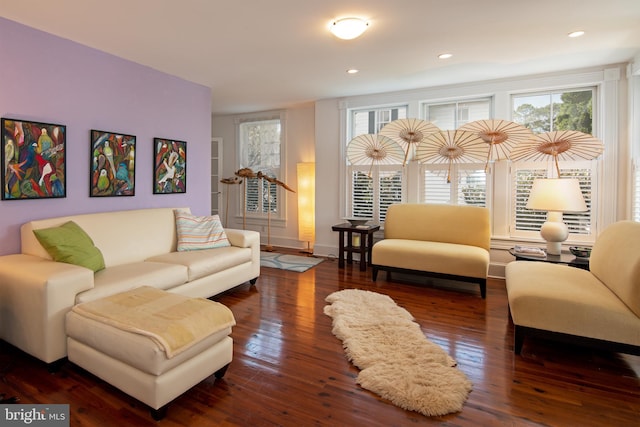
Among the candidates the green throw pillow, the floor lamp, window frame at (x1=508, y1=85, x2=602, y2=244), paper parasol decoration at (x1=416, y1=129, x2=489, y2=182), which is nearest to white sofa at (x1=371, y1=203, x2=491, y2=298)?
window frame at (x1=508, y1=85, x2=602, y2=244)

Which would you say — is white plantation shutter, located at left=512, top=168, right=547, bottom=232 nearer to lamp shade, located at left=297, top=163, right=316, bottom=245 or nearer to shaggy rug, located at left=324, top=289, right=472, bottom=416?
shaggy rug, located at left=324, top=289, right=472, bottom=416

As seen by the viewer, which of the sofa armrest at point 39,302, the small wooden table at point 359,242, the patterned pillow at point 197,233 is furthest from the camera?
the small wooden table at point 359,242

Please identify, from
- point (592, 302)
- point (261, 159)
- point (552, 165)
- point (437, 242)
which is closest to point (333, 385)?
point (592, 302)

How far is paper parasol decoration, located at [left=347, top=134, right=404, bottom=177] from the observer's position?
15.7 feet

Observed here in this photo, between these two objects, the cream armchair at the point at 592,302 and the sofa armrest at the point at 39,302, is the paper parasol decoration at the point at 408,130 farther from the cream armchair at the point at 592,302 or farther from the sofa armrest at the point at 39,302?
the sofa armrest at the point at 39,302

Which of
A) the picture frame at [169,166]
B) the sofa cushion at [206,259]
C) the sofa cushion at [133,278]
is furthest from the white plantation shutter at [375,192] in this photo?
the sofa cushion at [133,278]

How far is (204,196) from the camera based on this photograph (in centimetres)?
495

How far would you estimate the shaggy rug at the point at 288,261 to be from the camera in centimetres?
505

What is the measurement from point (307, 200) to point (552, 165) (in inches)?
145

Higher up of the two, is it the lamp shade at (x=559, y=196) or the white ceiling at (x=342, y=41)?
the white ceiling at (x=342, y=41)

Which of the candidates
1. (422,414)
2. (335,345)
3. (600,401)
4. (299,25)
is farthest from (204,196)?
(600,401)

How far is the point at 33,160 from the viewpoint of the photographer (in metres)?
3.03

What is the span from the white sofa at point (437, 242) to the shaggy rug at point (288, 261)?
1.19 meters

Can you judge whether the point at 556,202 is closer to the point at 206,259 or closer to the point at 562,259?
the point at 562,259
